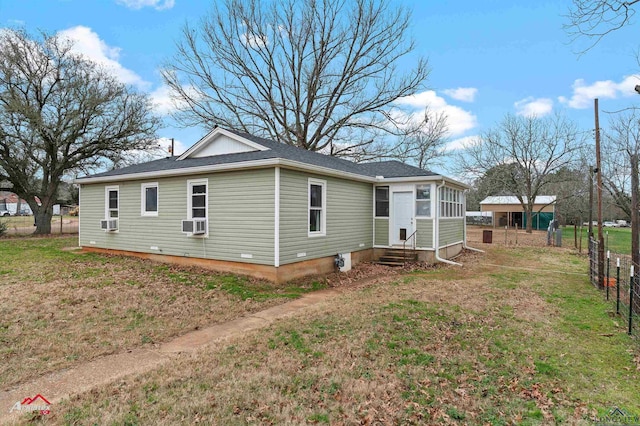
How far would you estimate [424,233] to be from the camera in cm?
1207

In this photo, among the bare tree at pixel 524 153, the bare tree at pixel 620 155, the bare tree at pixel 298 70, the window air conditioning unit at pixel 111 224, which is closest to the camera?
the window air conditioning unit at pixel 111 224

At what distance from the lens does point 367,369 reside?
3943mm

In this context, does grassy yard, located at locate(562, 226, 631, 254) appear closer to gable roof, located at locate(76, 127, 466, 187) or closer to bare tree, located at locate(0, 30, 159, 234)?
gable roof, located at locate(76, 127, 466, 187)

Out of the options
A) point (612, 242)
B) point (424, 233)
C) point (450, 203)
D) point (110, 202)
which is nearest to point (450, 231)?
point (450, 203)

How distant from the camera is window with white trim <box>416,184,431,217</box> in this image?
12.0 metres

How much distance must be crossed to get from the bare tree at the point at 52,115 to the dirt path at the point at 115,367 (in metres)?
18.9

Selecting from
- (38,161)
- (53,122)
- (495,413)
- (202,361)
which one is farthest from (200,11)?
(495,413)

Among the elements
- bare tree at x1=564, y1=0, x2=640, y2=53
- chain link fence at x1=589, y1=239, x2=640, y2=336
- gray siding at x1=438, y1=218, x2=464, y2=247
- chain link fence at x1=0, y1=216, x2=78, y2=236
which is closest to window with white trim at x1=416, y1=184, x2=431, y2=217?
gray siding at x1=438, y1=218, x2=464, y2=247

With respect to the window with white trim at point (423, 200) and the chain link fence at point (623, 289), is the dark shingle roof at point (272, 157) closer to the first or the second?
the window with white trim at point (423, 200)

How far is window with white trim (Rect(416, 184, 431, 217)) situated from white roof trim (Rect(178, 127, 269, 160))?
5347 mm

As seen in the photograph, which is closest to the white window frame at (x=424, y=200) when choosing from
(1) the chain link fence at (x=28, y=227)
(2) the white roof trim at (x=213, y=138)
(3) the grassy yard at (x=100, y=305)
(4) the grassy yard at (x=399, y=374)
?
(3) the grassy yard at (x=100, y=305)

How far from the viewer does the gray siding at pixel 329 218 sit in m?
8.72

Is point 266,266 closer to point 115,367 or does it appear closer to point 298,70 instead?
point 115,367

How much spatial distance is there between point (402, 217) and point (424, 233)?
2.96ft
